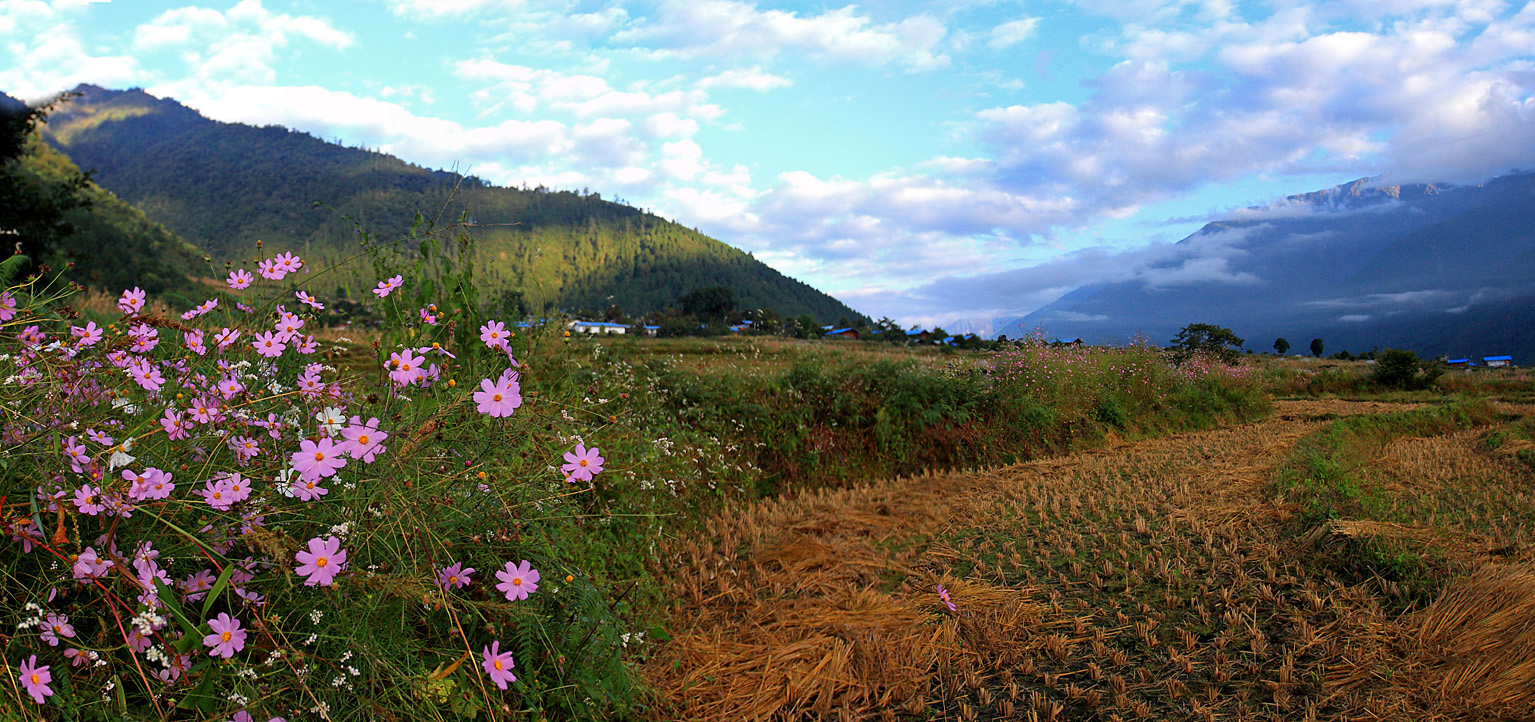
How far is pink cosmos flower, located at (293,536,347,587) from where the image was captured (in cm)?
147

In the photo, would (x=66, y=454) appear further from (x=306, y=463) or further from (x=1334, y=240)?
(x=1334, y=240)

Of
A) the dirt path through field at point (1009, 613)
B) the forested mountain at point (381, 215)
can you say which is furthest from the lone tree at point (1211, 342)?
the forested mountain at point (381, 215)

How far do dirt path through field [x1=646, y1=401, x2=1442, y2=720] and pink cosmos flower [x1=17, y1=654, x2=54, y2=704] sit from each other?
1.62m

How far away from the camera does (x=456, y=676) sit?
1.82 meters

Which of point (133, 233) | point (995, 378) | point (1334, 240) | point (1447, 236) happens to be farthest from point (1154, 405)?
point (1334, 240)

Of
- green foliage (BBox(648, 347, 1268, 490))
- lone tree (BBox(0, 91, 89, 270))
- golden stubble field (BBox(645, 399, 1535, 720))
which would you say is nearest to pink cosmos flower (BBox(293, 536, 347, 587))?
golden stubble field (BBox(645, 399, 1535, 720))

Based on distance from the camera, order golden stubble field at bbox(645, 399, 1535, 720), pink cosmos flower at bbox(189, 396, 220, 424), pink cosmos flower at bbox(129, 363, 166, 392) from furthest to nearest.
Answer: golden stubble field at bbox(645, 399, 1535, 720), pink cosmos flower at bbox(129, 363, 166, 392), pink cosmos flower at bbox(189, 396, 220, 424)

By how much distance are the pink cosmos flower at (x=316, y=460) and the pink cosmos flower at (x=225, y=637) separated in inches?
14.0

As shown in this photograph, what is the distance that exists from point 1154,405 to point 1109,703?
9.85 metres

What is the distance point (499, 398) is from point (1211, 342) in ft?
56.0

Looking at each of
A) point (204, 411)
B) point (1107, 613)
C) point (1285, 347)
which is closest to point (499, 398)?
point (204, 411)

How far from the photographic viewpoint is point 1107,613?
8.73 feet

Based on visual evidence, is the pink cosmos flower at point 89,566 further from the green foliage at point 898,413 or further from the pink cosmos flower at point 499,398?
the green foliage at point 898,413

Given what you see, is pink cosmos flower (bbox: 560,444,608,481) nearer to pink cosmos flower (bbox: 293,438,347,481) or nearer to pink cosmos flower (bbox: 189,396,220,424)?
pink cosmos flower (bbox: 293,438,347,481)
